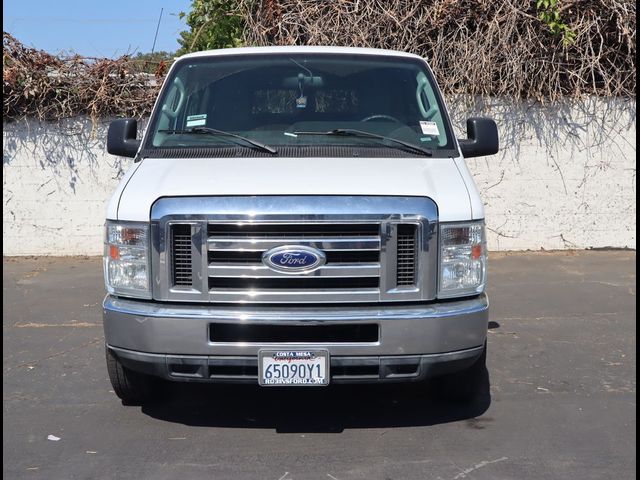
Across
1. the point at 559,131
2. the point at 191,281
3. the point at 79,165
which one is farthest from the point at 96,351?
the point at 559,131

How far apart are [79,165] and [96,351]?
170 inches

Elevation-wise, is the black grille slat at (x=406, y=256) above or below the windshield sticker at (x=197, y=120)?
below

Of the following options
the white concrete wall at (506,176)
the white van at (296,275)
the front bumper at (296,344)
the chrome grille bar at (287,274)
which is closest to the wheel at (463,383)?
the white van at (296,275)

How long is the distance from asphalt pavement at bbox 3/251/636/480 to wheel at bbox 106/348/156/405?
98mm

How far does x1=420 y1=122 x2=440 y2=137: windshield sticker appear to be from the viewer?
17.3 feet

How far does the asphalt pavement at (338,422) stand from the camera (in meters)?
4.20

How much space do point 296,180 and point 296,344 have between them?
34.7 inches

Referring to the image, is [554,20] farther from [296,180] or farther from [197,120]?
[296,180]

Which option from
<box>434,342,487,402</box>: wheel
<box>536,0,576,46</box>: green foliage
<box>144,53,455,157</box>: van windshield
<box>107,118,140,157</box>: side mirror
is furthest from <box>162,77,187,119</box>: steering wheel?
<box>536,0,576,46</box>: green foliage

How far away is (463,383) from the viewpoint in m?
4.92

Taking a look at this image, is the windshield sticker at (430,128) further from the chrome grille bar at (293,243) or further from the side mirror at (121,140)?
the side mirror at (121,140)

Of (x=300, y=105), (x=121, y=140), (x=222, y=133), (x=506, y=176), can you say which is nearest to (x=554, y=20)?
(x=506, y=176)

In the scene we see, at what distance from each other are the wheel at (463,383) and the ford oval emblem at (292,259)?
126cm

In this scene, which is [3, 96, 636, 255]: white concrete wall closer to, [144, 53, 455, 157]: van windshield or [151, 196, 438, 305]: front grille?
[144, 53, 455, 157]: van windshield
